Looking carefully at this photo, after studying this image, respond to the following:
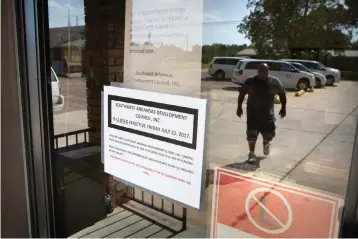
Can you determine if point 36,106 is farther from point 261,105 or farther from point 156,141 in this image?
→ point 261,105

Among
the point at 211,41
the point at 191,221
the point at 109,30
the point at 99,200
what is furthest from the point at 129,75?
the point at 99,200

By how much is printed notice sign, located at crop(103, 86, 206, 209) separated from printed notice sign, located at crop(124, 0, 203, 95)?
0.05m

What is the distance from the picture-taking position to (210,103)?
1.14 m

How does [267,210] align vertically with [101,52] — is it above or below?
below

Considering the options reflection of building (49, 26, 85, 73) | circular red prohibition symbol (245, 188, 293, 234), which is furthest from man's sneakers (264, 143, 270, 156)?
reflection of building (49, 26, 85, 73)

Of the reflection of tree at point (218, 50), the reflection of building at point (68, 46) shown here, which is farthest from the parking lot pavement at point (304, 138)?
the reflection of building at point (68, 46)

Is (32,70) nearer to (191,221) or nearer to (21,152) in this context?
(21,152)

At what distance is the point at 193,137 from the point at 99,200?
35.7 inches

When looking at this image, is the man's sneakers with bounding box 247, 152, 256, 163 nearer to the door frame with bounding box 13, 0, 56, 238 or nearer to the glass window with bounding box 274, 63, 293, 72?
the glass window with bounding box 274, 63, 293, 72

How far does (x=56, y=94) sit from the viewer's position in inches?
62.2

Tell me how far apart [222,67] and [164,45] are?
0.85 ft

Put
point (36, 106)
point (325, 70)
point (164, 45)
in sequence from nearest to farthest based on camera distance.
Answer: point (325, 70) → point (164, 45) → point (36, 106)

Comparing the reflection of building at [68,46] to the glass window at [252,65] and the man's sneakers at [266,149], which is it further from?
the man's sneakers at [266,149]

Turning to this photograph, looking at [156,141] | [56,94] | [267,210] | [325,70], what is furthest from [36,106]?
[325,70]
